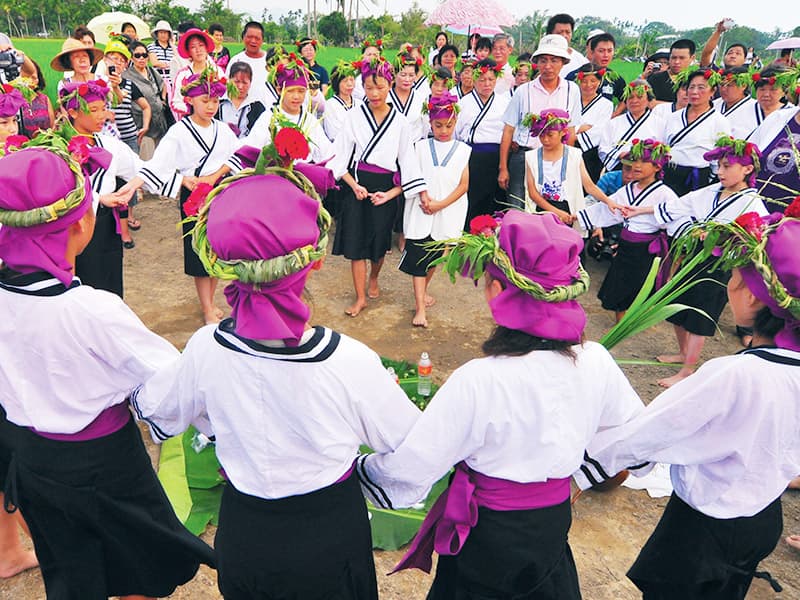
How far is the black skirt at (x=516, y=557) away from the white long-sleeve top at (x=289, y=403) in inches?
16.2

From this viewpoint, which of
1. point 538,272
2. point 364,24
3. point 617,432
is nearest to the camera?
point 538,272

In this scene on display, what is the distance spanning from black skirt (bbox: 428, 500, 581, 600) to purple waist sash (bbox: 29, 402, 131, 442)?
1200 millimetres

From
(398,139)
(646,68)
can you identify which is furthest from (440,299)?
(646,68)

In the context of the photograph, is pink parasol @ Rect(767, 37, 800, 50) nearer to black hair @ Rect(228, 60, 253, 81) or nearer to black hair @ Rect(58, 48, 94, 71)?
black hair @ Rect(228, 60, 253, 81)

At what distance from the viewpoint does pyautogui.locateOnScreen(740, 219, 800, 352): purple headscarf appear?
166cm

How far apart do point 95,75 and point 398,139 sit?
3703 mm

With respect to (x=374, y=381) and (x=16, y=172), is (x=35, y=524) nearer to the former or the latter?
(x=16, y=172)

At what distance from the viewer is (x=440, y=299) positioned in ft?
18.4

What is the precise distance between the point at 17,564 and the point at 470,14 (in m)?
9.61

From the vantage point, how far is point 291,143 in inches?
60.2

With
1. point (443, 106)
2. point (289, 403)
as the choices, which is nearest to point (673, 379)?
point (443, 106)

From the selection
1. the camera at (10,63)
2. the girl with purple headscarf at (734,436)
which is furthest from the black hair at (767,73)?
the camera at (10,63)

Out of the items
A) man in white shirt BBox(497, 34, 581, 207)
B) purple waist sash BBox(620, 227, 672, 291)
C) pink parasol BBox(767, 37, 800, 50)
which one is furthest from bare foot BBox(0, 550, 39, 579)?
pink parasol BBox(767, 37, 800, 50)

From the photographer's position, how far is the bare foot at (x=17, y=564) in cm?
262
